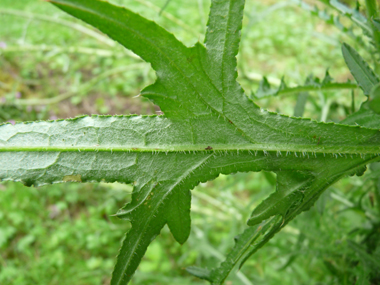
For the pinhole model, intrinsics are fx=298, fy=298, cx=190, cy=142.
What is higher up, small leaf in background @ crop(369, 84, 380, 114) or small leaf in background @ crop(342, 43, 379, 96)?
small leaf in background @ crop(342, 43, 379, 96)

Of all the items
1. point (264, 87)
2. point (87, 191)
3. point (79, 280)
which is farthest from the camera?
point (87, 191)

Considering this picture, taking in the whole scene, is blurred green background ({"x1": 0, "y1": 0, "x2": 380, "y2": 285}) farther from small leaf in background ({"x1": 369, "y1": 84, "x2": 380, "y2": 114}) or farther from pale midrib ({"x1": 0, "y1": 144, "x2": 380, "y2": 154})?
small leaf in background ({"x1": 369, "y1": 84, "x2": 380, "y2": 114})

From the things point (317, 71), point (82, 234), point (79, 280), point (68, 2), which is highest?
point (317, 71)

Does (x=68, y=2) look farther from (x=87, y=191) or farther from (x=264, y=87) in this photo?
(x=87, y=191)

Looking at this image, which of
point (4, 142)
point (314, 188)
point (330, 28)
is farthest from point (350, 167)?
point (330, 28)

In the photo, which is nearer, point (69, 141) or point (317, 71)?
point (69, 141)

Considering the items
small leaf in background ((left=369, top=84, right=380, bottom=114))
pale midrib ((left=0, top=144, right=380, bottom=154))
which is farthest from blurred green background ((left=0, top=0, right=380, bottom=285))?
small leaf in background ((left=369, top=84, right=380, bottom=114))

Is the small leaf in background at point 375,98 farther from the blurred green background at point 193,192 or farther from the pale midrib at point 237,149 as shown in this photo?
the blurred green background at point 193,192
